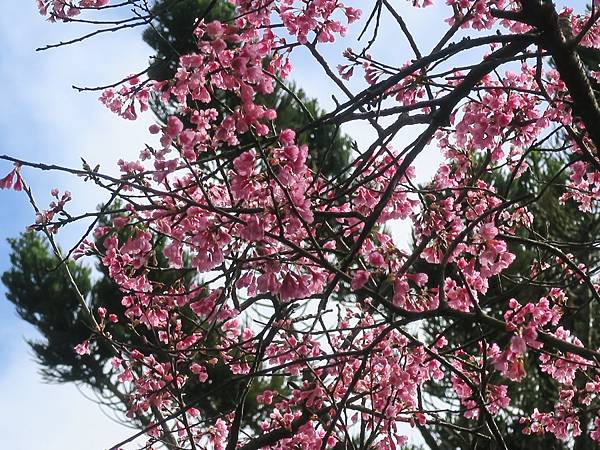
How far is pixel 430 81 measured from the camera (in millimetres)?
3303

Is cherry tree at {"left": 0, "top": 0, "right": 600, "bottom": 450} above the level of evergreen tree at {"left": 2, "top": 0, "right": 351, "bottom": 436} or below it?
below

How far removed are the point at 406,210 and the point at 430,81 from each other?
64 cm

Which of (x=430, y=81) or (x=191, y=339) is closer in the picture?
(x=430, y=81)

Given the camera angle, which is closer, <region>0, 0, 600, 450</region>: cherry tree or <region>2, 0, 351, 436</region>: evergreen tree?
<region>0, 0, 600, 450</region>: cherry tree

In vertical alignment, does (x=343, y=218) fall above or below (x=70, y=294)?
below

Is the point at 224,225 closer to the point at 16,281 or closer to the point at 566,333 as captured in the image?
the point at 566,333

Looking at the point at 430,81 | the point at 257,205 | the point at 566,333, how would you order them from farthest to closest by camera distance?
the point at 566,333, the point at 430,81, the point at 257,205

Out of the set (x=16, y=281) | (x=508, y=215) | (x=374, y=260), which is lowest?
(x=374, y=260)

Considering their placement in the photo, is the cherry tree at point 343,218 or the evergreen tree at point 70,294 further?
the evergreen tree at point 70,294

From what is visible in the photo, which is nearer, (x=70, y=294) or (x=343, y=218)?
(x=343, y=218)

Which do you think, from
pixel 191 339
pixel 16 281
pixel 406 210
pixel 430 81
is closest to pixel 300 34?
pixel 430 81

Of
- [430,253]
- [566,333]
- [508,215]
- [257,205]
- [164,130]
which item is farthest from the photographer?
[508,215]

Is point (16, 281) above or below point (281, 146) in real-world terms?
above

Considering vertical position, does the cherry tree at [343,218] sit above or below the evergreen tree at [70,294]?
below
